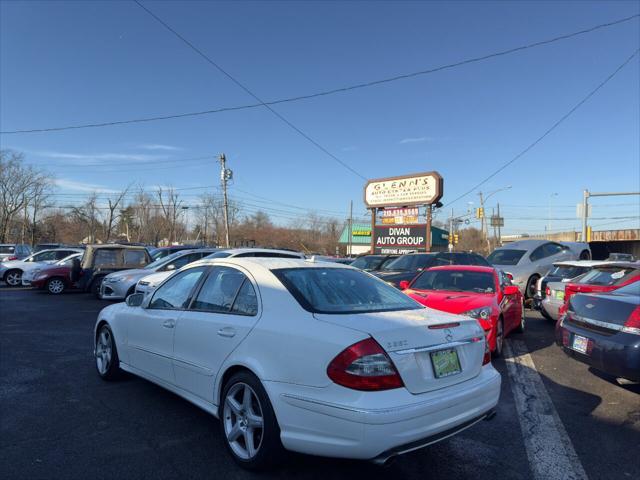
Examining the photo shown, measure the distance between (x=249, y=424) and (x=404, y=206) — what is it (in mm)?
19412

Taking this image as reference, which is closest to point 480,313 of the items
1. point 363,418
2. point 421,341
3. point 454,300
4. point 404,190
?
point 454,300

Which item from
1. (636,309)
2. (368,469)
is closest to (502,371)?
(636,309)

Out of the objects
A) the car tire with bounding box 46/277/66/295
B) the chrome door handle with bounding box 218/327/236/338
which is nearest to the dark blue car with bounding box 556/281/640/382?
the chrome door handle with bounding box 218/327/236/338

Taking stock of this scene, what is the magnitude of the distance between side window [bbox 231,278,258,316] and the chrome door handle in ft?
0.49

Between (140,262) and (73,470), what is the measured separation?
1224cm

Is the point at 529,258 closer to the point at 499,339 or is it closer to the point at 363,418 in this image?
the point at 499,339

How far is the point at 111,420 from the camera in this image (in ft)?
13.8

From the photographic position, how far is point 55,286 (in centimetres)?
1599

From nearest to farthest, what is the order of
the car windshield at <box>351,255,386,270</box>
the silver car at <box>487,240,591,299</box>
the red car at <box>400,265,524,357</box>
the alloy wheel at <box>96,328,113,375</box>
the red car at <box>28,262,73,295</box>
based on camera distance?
the alloy wheel at <box>96,328,113,375</box> → the red car at <box>400,265,524,357</box> → the silver car at <box>487,240,591,299</box> → the car windshield at <box>351,255,386,270</box> → the red car at <box>28,262,73,295</box>

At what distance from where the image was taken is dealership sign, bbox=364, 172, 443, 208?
829 inches

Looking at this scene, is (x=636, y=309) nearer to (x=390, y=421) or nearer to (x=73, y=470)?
(x=390, y=421)

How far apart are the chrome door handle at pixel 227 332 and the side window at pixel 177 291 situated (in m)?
0.81

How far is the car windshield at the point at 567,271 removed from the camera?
34.4 feet

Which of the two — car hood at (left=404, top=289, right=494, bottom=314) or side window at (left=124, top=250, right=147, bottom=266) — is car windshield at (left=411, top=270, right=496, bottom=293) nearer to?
car hood at (left=404, top=289, right=494, bottom=314)
